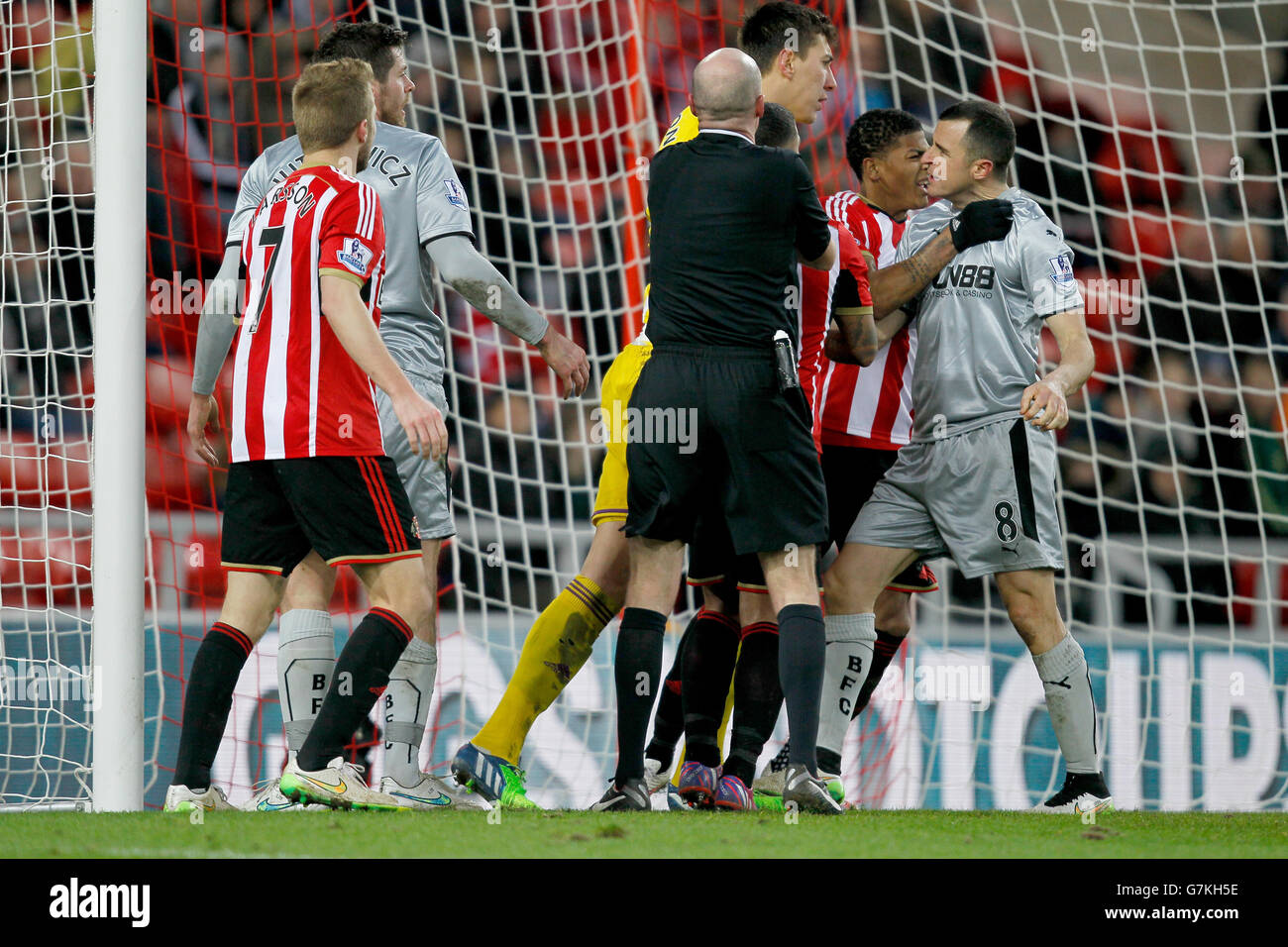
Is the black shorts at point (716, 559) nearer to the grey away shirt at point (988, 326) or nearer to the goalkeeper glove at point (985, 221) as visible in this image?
the grey away shirt at point (988, 326)

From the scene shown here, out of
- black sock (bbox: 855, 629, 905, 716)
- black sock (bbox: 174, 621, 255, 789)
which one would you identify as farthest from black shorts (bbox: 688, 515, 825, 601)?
black sock (bbox: 174, 621, 255, 789)

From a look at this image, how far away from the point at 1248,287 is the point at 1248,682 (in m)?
3.12

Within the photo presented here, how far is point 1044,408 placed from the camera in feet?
11.0

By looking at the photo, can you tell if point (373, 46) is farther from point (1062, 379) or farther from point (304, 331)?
point (1062, 379)

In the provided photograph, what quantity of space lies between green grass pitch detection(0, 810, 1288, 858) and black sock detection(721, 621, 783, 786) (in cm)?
24

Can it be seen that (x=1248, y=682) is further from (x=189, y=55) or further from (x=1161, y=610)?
(x=189, y=55)

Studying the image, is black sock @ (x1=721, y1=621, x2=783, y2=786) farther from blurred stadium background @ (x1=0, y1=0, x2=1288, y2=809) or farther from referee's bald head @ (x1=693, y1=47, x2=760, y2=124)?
blurred stadium background @ (x1=0, y1=0, x2=1288, y2=809)

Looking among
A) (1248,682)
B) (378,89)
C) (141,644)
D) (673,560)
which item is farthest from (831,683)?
(1248,682)

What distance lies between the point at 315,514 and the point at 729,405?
907 mm

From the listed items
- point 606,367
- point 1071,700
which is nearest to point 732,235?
point 1071,700

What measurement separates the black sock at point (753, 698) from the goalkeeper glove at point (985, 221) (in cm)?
111

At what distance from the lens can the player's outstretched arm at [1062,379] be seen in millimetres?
3354

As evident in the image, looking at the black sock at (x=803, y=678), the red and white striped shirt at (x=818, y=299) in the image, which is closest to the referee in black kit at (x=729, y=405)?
the black sock at (x=803, y=678)
